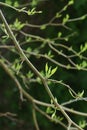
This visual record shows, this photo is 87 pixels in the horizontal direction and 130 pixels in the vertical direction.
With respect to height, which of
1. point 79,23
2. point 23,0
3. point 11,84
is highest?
point 79,23

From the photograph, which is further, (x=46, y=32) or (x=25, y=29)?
(x=46, y=32)

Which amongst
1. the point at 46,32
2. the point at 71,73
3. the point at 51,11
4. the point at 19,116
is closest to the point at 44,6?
the point at 51,11

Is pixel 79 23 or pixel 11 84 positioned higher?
pixel 79 23

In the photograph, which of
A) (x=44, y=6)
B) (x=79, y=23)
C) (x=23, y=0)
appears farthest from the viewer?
(x=79, y=23)

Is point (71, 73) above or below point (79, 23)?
below

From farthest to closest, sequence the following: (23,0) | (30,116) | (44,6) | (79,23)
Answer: (30,116) < (79,23) < (44,6) < (23,0)

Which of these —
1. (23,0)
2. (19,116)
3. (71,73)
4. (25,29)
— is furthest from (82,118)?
(23,0)

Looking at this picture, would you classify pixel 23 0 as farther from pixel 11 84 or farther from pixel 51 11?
pixel 11 84

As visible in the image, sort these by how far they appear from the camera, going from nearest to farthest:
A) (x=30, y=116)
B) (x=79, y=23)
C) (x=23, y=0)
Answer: (x=23, y=0) → (x=79, y=23) → (x=30, y=116)

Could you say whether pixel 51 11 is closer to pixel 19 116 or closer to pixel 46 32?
pixel 46 32
